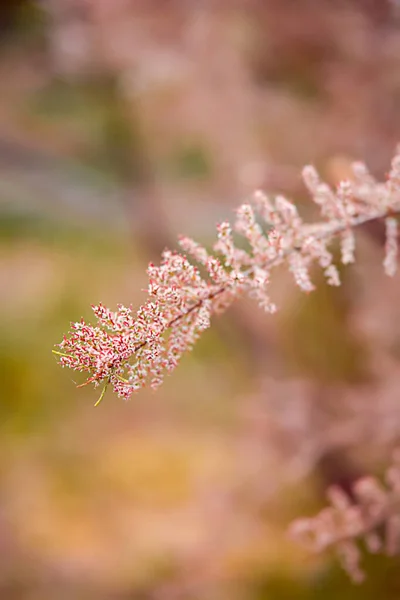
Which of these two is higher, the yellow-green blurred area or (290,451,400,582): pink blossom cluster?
the yellow-green blurred area

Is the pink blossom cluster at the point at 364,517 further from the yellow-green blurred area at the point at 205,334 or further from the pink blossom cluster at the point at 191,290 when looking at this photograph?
the pink blossom cluster at the point at 191,290

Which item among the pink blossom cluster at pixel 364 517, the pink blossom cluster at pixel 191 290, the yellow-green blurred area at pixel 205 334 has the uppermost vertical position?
the yellow-green blurred area at pixel 205 334

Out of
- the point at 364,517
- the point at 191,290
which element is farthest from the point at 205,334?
the point at 191,290

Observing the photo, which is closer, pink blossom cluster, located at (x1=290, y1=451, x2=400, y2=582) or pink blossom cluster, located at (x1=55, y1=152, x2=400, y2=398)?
pink blossom cluster, located at (x1=55, y1=152, x2=400, y2=398)

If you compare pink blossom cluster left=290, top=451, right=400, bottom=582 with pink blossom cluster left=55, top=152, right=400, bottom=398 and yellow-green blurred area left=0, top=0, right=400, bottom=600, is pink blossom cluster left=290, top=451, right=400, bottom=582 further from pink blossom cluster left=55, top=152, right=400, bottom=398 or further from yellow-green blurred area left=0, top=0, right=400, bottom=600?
pink blossom cluster left=55, top=152, right=400, bottom=398

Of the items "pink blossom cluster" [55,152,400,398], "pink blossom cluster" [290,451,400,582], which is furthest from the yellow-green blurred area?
"pink blossom cluster" [55,152,400,398]

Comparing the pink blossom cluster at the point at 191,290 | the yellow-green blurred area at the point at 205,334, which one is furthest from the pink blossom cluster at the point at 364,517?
the pink blossom cluster at the point at 191,290
